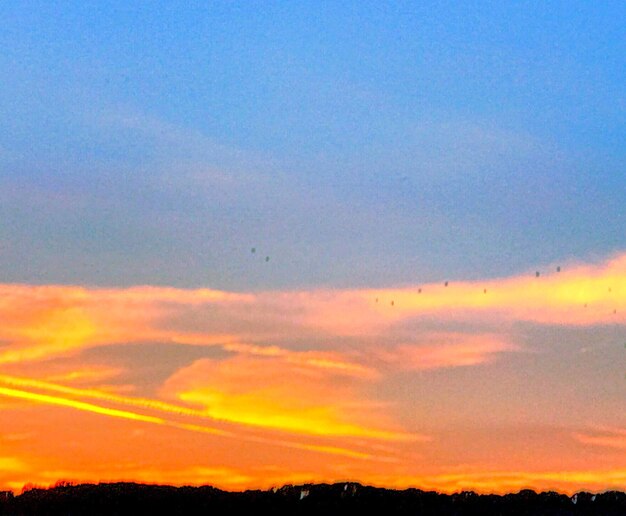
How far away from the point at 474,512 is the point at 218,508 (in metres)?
8.70

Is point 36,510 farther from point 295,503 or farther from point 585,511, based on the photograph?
point 585,511

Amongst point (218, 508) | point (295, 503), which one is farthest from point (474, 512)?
point (218, 508)

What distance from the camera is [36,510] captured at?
40406mm

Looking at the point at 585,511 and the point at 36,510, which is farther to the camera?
the point at 585,511

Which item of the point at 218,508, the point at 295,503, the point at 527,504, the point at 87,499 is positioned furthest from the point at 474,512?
the point at 87,499

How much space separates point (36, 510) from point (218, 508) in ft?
19.4

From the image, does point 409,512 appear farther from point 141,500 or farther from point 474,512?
point 141,500

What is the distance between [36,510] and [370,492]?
36.8 feet

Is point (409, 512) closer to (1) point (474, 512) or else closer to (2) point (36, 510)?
(1) point (474, 512)

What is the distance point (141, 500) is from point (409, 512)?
353 inches

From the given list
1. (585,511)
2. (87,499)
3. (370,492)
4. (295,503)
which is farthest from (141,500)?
(585,511)

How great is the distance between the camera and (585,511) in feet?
144

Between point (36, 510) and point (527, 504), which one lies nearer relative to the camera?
point (36, 510)

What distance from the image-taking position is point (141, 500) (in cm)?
4172
